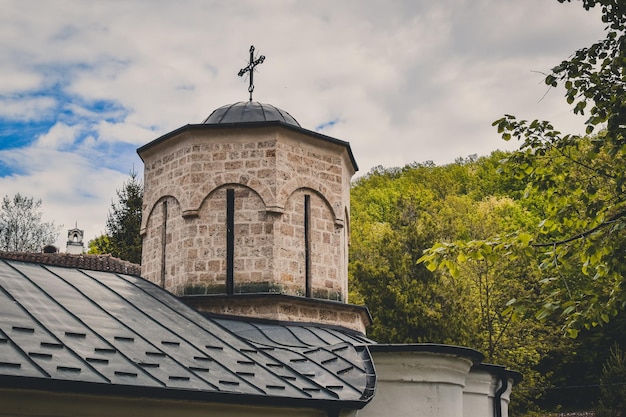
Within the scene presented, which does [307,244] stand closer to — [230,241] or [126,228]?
[230,241]

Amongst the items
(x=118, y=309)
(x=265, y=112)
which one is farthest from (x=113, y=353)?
(x=265, y=112)

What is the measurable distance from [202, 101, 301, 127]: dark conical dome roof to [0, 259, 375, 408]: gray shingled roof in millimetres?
3440

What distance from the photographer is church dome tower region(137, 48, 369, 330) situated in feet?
36.4

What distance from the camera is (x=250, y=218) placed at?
37.1ft

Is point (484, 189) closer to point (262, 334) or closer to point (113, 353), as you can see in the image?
point (262, 334)

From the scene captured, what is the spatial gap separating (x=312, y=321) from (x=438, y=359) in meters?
2.62

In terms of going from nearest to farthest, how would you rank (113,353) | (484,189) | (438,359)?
(113,353), (438,359), (484,189)

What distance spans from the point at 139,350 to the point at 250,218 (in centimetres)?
461

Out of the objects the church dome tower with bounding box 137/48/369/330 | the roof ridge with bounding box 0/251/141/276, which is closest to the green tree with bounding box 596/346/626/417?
the roof ridge with bounding box 0/251/141/276

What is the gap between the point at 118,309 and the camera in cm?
798

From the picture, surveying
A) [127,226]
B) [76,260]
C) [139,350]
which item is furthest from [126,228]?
[139,350]

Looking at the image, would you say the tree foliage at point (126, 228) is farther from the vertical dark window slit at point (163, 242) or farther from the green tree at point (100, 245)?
the vertical dark window slit at point (163, 242)

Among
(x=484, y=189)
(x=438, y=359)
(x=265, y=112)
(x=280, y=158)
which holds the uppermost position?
(x=484, y=189)

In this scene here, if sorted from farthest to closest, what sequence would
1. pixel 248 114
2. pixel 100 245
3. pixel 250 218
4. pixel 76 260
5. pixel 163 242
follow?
pixel 100 245 → pixel 76 260 → pixel 248 114 → pixel 163 242 → pixel 250 218
